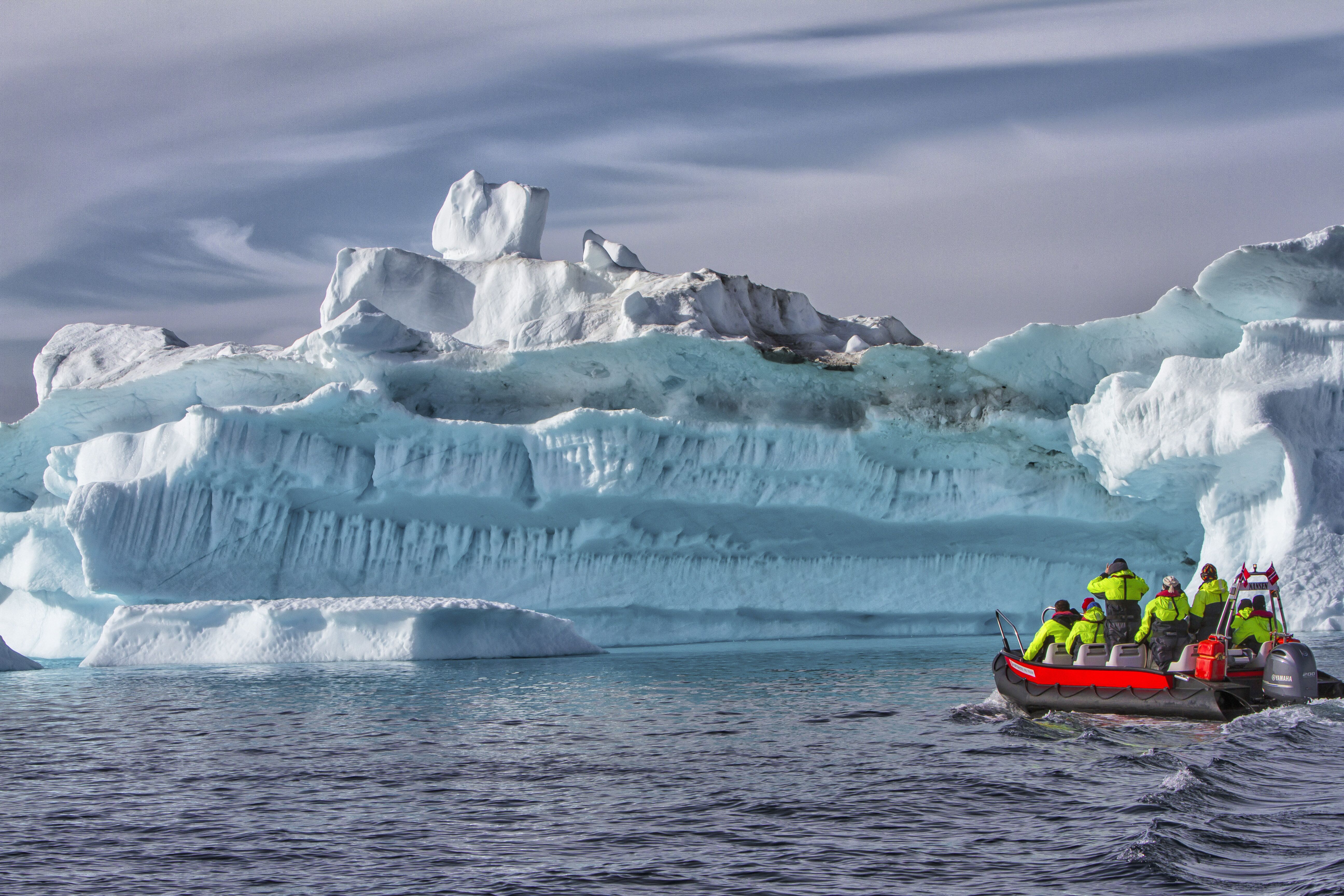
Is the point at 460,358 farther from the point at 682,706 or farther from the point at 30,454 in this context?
the point at 682,706

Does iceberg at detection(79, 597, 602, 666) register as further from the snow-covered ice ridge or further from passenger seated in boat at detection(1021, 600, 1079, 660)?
passenger seated in boat at detection(1021, 600, 1079, 660)

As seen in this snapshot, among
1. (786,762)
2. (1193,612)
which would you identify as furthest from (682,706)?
Answer: (1193,612)

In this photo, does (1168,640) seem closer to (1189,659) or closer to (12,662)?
(1189,659)

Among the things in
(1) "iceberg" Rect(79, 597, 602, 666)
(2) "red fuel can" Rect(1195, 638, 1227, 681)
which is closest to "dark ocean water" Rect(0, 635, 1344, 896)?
(2) "red fuel can" Rect(1195, 638, 1227, 681)

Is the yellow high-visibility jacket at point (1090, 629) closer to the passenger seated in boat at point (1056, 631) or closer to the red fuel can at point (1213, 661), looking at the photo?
the passenger seated in boat at point (1056, 631)

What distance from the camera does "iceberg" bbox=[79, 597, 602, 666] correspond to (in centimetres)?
1547

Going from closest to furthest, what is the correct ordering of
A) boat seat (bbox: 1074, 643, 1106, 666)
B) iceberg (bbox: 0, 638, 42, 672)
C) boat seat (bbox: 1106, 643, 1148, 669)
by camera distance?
boat seat (bbox: 1106, 643, 1148, 669) → boat seat (bbox: 1074, 643, 1106, 666) → iceberg (bbox: 0, 638, 42, 672)

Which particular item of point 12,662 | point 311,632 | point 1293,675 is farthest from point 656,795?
point 12,662

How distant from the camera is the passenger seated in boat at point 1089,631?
1070cm

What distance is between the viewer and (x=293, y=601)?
1588 cm

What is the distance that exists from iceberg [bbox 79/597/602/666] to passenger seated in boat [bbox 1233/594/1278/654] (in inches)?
349

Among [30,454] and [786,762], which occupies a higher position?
[30,454]

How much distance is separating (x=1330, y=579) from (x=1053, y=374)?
17.2 ft

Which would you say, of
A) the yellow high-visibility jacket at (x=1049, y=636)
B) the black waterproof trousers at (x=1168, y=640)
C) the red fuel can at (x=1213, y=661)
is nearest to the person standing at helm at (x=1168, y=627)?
the black waterproof trousers at (x=1168, y=640)
